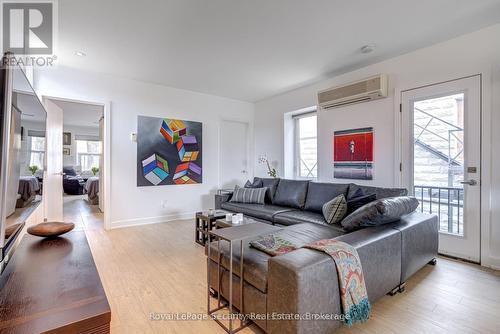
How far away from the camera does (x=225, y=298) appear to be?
182 cm

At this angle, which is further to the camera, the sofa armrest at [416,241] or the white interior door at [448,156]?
the white interior door at [448,156]

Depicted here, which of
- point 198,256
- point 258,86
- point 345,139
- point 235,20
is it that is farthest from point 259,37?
point 198,256

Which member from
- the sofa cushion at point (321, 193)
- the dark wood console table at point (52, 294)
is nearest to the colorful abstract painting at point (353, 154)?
the sofa cushion at point (321, 193)

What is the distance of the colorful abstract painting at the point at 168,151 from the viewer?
13.9ft

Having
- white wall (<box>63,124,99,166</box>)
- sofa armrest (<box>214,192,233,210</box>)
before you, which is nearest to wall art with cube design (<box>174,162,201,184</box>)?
sofa armrest (<box>214,192,233,210</box>)

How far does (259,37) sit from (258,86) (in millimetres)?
1739

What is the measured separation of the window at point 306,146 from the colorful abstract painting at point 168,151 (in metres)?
1.98

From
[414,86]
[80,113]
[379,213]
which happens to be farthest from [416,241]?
[80,113]

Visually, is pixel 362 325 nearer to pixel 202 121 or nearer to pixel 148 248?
pixel 148 248

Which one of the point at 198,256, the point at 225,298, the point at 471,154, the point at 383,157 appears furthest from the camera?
the point at 383,157

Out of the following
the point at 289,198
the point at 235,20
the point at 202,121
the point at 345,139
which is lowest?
the point at 289,198

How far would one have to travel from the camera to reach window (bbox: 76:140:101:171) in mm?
8906

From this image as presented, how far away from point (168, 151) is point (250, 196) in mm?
1790

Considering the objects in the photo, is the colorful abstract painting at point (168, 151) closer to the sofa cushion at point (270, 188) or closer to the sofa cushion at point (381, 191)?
the sofa cushion at point (270, 188)
